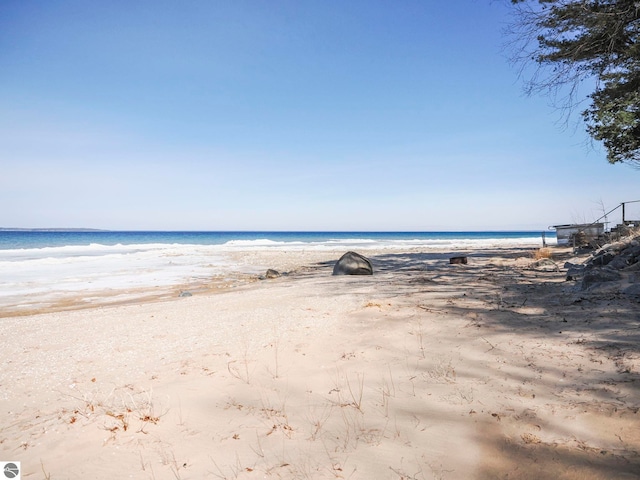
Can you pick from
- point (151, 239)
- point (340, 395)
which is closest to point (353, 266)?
point (340, 395)

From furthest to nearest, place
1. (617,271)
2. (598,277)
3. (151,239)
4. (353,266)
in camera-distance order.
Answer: (151,239)
(353,266)
(617,271)
(598,277)

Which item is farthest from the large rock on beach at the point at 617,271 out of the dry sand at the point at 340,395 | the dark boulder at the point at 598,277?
the dry sand at the point at 340,395

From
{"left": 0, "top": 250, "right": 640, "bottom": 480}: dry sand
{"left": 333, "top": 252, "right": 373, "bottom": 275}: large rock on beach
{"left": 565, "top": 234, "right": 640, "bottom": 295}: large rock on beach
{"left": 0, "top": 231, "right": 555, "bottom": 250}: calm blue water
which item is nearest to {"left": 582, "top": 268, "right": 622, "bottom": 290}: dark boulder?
{"left": 565, "top": 234, "right": 640, "bottom": 295}: large rock on beach

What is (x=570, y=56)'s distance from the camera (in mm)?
7238

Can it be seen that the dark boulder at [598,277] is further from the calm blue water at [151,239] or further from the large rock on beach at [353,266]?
the calm blue water at [151,239]

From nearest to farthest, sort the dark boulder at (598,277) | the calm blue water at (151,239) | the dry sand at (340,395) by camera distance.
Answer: the dry sand at (340,395) → the dark boulder at (598,277) → the calm blue water at (151,239)

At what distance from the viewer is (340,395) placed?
118 inches

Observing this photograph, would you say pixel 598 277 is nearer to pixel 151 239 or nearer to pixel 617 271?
pixel 617 271

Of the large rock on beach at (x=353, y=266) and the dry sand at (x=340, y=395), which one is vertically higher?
the large rock on beach at (x=353, y=266)

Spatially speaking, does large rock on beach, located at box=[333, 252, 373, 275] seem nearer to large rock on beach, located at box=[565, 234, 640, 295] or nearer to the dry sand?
large rock on beach, located at box=[565, 234, 640, 295]

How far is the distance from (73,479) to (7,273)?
16938 mm

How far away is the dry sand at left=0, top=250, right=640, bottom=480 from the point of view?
217 cm

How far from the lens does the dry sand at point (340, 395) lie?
7.13 ft

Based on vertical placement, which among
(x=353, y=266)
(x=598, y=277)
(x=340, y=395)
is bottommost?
(x=340, y=395)
